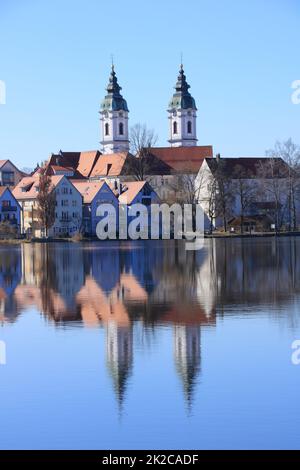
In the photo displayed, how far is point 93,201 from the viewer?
313 ft

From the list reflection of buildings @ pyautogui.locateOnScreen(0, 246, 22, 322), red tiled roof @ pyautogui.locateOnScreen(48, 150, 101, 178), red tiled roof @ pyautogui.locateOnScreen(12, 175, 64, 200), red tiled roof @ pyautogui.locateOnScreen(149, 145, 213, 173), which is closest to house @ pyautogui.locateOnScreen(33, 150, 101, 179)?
red tiled roof @ pyautogui.locateOnScreen(48, 150, 101, 178)

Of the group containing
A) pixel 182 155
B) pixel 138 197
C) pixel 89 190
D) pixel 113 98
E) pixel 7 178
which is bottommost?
pixel 138 197

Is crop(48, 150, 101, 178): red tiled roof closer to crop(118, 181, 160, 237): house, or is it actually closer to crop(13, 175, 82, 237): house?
crop(13, 175, 82, 237): house

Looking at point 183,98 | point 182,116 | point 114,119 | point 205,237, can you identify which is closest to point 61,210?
point 205,237

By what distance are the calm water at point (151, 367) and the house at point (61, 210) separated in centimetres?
6124

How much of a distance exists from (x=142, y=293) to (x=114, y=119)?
4447 inches

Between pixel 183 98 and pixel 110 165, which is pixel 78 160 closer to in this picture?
pixel 110 165

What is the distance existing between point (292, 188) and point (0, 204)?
3018 cm

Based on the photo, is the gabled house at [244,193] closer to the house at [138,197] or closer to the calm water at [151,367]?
the house at [138,197]

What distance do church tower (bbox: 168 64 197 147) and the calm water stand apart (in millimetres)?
113628

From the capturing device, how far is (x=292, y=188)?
9612 centimetres

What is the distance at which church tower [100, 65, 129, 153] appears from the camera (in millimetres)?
139000

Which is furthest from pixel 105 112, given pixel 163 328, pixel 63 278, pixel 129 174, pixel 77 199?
pixel 163 328
